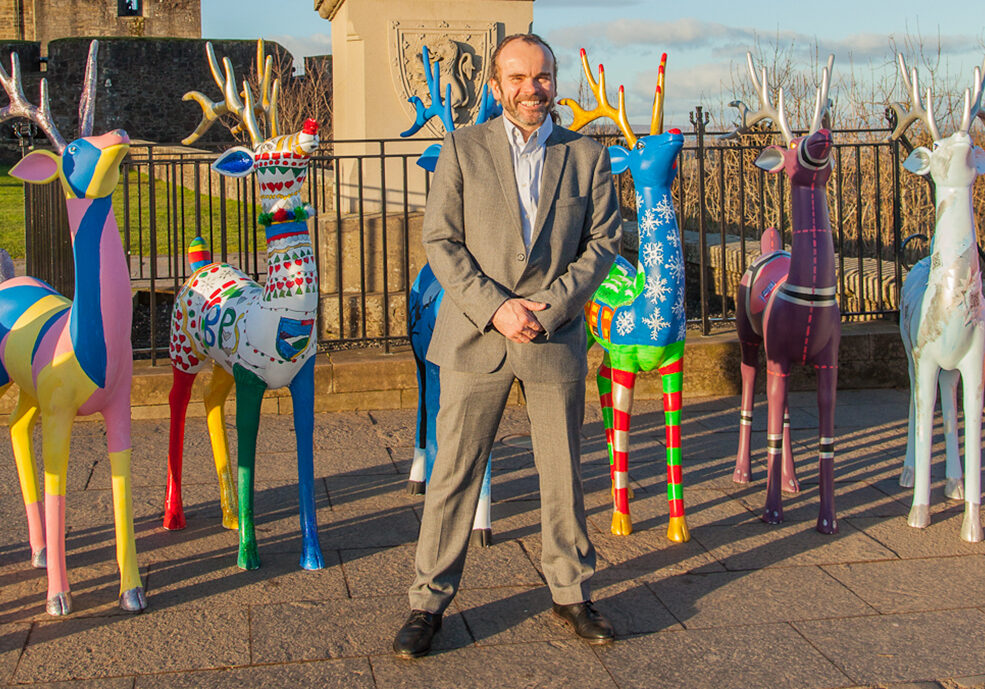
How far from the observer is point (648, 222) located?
486 cm

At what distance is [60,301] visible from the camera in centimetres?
443

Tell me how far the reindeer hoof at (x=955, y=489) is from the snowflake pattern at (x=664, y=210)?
2163 millimetres

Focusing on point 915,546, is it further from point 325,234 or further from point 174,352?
point 325,234

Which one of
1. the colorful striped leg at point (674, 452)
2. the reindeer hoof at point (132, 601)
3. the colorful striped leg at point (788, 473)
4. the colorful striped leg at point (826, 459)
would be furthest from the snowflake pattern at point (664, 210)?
the reindeer hoof at point (132, 601)

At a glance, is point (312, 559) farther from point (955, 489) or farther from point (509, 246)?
point (955, 489)

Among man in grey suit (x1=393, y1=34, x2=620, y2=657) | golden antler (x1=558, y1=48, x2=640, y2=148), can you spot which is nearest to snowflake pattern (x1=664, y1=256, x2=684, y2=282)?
golden antler (x1=558, y1=48, x2=640, y2=148)

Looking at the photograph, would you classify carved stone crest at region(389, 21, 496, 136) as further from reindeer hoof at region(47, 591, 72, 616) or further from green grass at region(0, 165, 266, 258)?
reindeer hoof at region(47, 591, 72, 616)

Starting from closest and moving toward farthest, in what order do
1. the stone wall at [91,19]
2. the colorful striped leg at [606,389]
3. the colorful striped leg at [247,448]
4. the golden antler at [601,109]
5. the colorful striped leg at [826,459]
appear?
1. the colorful striped leg at [247,448]
2. the colorful striped leg at [826,459]
3. the golden antler at [601,109]
4. the colorful striped leg at [606,389]
5. the stone wall at [91,19]

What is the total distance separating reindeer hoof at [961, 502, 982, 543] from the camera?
4832 mm

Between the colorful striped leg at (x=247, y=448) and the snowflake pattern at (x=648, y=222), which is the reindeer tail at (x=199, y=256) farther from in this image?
the snowflake pattern at (x=648, y=222)

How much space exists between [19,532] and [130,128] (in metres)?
30.2

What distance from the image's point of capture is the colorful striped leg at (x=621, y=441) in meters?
4.94

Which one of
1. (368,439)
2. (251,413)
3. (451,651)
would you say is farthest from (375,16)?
(451,651)

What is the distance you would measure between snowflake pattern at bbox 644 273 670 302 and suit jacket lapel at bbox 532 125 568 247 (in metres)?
1.22
